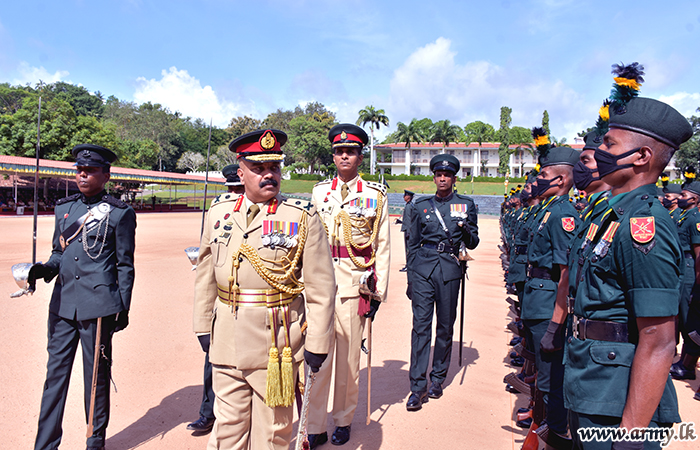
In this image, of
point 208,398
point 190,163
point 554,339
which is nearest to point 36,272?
point 208,398

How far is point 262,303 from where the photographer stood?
269 centimetres

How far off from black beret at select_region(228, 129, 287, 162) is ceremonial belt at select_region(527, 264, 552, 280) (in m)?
2.46

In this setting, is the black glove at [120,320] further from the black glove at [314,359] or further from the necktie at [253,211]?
the black glove at [314,359]

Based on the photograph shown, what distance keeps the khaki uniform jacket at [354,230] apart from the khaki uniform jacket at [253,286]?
1.01 metres

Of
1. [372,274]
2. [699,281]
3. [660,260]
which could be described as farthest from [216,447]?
[699,281]

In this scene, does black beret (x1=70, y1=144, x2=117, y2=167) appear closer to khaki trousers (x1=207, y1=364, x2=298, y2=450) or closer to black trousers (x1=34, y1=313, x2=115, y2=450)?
black trousers (x1=34, y1=313, x2=115, y2=450)

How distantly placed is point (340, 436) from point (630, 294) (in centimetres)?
269

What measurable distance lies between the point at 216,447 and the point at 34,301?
690 cm

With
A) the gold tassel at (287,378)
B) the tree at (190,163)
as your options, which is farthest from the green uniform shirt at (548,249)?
the tree at (190,163)

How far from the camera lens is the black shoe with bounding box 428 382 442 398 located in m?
4.69

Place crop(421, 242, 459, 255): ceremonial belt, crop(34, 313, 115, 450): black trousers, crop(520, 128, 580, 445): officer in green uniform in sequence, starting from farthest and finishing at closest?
crop(421, 242, 459, 255): ceremonial belt → crop(520, 128, 580, 445): officer in green uniform → crop(34, 313, 115, 450): black trousers

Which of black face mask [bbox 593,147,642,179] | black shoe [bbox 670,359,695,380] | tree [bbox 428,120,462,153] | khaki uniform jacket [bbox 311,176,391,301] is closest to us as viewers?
black face mask [bbox 593,147,642,179]

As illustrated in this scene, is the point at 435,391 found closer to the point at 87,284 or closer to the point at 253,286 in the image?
the point at 253,286

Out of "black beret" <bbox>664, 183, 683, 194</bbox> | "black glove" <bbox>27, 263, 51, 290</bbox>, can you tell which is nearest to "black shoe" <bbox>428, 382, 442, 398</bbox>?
"black glove" <bbox>27, 263, 51, 290</bbox>
